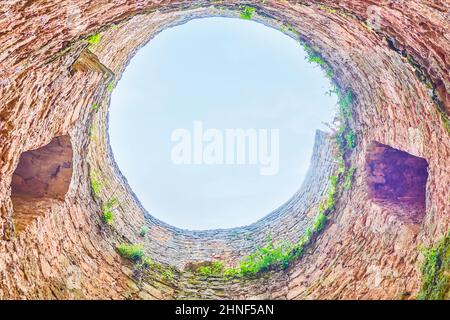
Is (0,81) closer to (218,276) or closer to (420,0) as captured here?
(420,0)

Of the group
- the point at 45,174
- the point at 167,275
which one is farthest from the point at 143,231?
the point at 45,174

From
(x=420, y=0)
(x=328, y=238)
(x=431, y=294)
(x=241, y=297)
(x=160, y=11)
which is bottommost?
(x=241, y=297)

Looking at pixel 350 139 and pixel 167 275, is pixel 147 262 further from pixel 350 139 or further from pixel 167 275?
pixel 350 139

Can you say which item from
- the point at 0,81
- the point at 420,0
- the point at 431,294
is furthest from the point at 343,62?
the point at 0,81

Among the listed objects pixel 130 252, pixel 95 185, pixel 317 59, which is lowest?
pixel 130 252

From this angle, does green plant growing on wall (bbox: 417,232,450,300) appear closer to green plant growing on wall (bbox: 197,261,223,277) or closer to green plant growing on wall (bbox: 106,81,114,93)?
green plant growing on wall (bbox: 197,261,223,277)

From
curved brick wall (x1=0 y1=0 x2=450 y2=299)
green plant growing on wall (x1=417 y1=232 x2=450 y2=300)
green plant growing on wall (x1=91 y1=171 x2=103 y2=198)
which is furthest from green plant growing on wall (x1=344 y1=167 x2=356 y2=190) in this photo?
green plant growing on wall (x1=91 y1=171 x2=103 y2=198)

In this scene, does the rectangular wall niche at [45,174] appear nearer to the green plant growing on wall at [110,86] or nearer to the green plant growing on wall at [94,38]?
the green plant growing on wall at [110,86]
